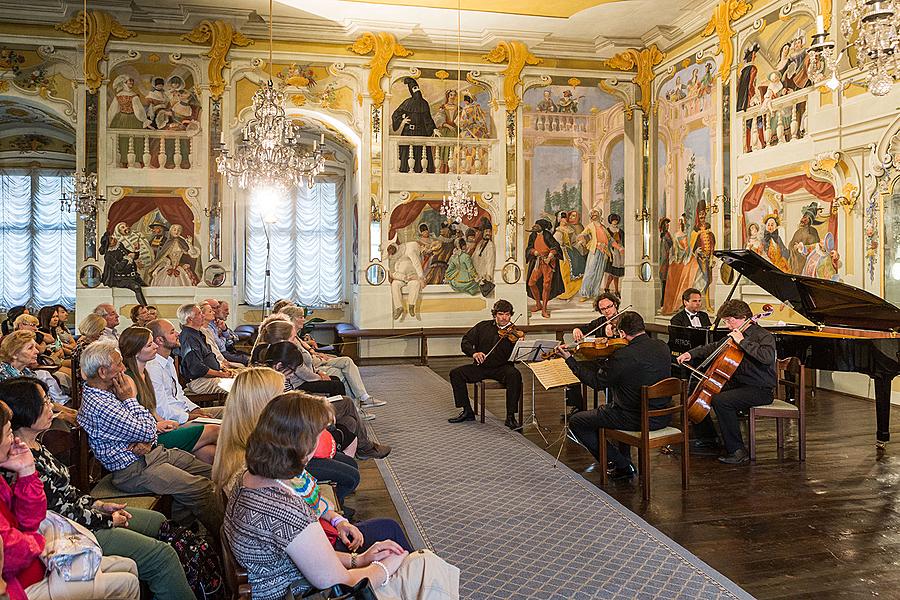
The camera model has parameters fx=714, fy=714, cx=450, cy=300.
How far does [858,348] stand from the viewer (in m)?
5.94

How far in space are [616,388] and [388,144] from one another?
8.75 m

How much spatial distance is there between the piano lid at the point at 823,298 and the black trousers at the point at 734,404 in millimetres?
1480

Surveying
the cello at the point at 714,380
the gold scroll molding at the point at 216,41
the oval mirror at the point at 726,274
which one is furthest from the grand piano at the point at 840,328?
the gold scroll molding at the point at 216,41

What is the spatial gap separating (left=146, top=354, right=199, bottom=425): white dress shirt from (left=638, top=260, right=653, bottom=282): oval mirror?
32.4 feet

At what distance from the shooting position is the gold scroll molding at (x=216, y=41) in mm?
12133

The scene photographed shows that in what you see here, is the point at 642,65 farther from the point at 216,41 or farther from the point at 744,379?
the point at 744,379

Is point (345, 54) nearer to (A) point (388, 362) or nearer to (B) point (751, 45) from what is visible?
(A) point (388, 362)

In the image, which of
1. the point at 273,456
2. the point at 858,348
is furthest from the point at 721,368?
the point at 273,456

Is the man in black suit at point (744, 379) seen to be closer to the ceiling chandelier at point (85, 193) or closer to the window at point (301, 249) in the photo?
the ceiling chandelier at point (85, 193)

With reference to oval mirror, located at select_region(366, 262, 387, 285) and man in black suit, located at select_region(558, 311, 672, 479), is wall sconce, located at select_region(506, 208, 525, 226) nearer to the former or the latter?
oval mirror, located at select_region(366, 262, 387, 285)

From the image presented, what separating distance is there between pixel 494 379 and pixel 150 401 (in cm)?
365

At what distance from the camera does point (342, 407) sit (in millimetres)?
5246

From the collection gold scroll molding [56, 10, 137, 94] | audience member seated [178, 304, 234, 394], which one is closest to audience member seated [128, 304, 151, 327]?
audience member seated [178, 304, 234, 394]

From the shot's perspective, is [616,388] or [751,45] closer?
[616,388]
